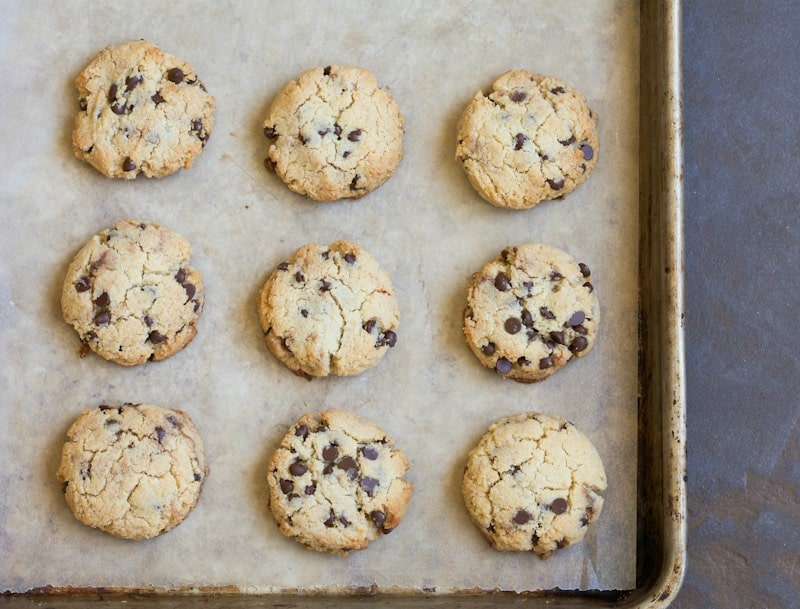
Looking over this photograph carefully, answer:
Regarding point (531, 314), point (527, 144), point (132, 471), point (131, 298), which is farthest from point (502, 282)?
point (132, 471)

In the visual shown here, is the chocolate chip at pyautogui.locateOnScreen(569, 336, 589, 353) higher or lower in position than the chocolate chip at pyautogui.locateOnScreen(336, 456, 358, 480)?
higher

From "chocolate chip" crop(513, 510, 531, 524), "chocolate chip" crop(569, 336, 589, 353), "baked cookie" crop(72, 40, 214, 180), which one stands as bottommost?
"chocolate chip" crop(513, 510, 531, 524)

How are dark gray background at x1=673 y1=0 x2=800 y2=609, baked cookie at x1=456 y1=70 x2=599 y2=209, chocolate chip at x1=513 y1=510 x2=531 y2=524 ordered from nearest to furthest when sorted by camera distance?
1. chocolate chip at x1=513 y1=510 x2=531 y2=524
2. baked cookie at x1=456 y1=70 x2=599 y2=209
3. dark gray background at x1=673 y1=0 x2=800 y2=609

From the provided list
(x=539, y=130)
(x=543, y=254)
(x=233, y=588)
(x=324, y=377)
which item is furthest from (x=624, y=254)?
(x=233, y=588)

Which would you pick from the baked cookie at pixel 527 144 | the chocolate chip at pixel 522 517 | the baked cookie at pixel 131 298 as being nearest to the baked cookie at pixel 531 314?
the baked cookie at pixel 527 144

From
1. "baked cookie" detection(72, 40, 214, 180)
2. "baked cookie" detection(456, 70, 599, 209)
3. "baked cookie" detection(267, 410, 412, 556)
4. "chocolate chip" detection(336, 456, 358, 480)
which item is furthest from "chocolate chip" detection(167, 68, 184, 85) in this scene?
"chocolate chip" detection(336, 456, 358, 480)

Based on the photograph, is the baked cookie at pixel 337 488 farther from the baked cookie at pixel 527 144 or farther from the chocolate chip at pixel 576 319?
the baked cookie at pixel 527 144

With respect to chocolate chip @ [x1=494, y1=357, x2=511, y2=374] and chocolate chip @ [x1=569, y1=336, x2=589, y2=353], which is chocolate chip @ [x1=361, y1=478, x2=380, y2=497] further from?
chocolate chip @ [x1=569, y1=336, x2=589, y2=353]

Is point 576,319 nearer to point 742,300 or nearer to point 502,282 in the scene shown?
point 502,282
